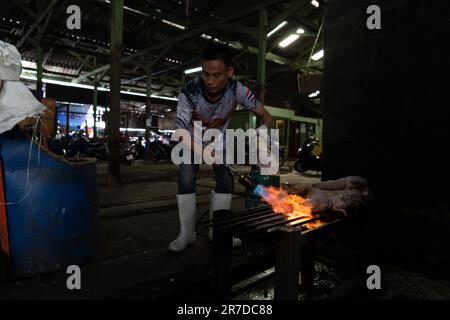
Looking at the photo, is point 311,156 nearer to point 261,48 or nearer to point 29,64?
point 261,48

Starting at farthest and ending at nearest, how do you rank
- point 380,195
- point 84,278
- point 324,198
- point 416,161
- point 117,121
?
point 117,121, point 380,195, point 416,161, point 324,198, point 84,278

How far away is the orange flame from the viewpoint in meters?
2.43

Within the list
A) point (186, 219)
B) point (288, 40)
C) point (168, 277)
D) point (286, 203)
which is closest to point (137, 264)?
point (168, 277)

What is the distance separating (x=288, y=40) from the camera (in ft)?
46.7

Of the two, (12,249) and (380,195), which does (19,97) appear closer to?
(12,249)

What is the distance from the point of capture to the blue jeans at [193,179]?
3.11m

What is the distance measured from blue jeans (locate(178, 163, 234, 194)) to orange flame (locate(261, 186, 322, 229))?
A: 2.14 feet

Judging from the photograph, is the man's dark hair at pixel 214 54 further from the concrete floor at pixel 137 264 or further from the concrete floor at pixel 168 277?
the concrete floor at pixel 168 277

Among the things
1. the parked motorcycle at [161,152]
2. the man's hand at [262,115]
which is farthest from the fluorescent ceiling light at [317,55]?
the man's hand at [262,115]

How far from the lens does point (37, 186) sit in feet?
7.12

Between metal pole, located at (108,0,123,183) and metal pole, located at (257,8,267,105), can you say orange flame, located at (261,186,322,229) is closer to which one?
metal pole, located at (108,0,123,183)

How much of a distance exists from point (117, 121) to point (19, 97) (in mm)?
5507

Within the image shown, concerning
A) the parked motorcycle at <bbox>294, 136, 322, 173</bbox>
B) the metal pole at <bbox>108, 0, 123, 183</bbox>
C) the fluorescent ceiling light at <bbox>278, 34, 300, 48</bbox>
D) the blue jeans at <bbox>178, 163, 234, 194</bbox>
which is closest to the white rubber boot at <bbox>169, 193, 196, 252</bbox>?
the blue jeans at <bbox>178, 163, 234, 194</bbox>

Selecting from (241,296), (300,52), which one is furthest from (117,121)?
(300,52)
